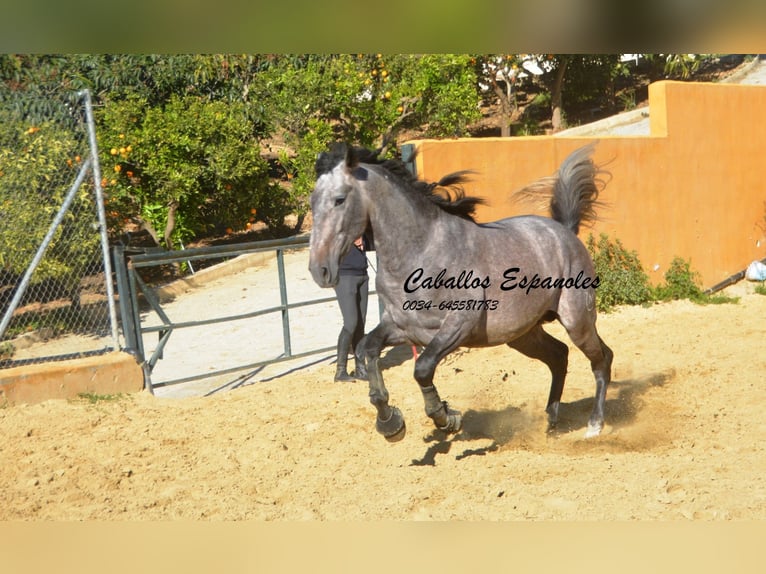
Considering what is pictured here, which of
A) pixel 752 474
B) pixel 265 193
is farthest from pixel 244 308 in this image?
pixel 752 474

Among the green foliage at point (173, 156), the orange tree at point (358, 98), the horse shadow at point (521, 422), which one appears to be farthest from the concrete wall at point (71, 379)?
the orange tree at point (358, 98)

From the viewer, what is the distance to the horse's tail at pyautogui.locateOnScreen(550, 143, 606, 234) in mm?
6352

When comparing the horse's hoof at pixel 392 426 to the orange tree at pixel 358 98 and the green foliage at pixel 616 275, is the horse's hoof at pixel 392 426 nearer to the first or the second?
the green foliage at pixel 616 275

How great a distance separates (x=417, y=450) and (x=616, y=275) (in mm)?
5616

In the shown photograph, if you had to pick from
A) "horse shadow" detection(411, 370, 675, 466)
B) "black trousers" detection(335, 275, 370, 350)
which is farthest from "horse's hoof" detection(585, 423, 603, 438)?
"black trousers" detection(335, 275, 370, 350)

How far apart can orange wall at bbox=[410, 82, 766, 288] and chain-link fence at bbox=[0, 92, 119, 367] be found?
4163 millimetres

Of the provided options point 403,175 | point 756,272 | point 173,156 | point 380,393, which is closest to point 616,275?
point 756,272

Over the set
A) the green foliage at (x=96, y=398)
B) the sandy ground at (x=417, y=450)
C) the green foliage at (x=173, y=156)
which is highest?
the green foliage at (x=173, y=156)

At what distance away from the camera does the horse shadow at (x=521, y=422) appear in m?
5.69

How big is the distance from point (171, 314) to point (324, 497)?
7299 millimetres

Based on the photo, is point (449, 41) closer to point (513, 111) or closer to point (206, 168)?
point (206, 168)

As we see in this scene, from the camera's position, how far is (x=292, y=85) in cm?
1340

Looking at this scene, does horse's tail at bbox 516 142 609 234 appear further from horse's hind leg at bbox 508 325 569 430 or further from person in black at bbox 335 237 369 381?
person in black at bbox 335 237 369 381

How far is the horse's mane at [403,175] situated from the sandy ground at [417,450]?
1692 mm
